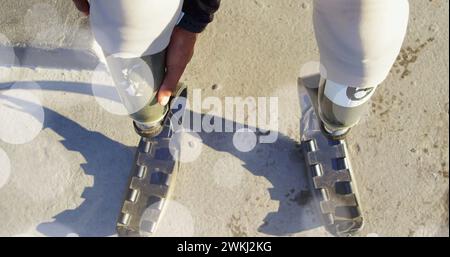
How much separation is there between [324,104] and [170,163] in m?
0.50

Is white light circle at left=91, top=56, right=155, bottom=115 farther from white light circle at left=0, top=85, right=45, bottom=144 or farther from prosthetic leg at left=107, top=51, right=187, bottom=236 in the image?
white light circle at left=0, top=85, right=45, bottom=144

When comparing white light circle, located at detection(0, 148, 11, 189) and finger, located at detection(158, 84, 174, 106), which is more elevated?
finger, located at detection(158, 84, 174, 106)

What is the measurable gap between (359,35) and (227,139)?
27.1 inches

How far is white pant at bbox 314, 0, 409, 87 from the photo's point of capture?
702mm

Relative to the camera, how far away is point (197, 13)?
2.86 ft

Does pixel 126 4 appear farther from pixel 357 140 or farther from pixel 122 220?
pixel 357 140

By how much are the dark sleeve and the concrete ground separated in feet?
1.48

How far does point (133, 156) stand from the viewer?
1.33m

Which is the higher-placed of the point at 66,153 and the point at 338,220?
the point at 66,153

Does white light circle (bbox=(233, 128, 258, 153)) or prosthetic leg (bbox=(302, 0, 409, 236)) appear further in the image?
white light circle (bbox=(233, 128, 258, 153))

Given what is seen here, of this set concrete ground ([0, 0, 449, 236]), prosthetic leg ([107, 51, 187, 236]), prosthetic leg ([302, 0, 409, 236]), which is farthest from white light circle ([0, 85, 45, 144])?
prosthetic leg ([302, 0, 409, 236])

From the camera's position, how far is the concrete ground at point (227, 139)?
4.29 feet

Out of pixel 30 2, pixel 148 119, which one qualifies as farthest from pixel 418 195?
pixel 30 2

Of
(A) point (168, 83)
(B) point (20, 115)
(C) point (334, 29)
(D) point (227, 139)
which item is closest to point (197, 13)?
(A) point (168, 83)
